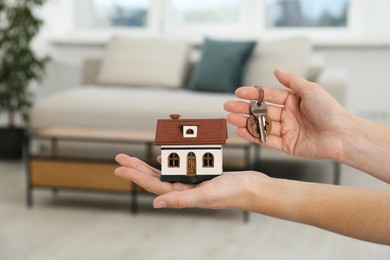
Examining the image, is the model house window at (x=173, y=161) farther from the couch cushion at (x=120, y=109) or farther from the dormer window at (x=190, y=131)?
the couch cushion at (x=120, y=109)

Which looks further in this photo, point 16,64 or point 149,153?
point 16,64

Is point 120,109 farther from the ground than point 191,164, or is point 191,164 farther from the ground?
point 191,164

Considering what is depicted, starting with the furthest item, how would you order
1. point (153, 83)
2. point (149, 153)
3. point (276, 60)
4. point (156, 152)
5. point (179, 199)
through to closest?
point (153, 83) < point (276, 60) < point (156, 152) < point (149, 153) < point (179, 199)

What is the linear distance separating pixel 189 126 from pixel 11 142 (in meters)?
3.02

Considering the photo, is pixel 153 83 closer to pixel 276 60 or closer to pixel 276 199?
pixel 276 60

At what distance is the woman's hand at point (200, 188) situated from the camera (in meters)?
0.88

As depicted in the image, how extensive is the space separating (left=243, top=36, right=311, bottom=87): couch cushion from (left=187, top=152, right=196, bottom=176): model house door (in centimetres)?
243

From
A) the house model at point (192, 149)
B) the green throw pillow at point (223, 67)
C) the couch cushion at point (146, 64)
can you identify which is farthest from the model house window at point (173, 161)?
the couch cushion at point (146, 64)

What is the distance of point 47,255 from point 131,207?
66cm

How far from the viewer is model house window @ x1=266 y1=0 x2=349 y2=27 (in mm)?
4223

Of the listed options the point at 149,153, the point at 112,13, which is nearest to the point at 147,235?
the point at 149,153

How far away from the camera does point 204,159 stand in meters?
0.98

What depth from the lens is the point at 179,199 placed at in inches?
34.4

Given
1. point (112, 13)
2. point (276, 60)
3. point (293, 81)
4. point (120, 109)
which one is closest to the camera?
point (293, 81)
